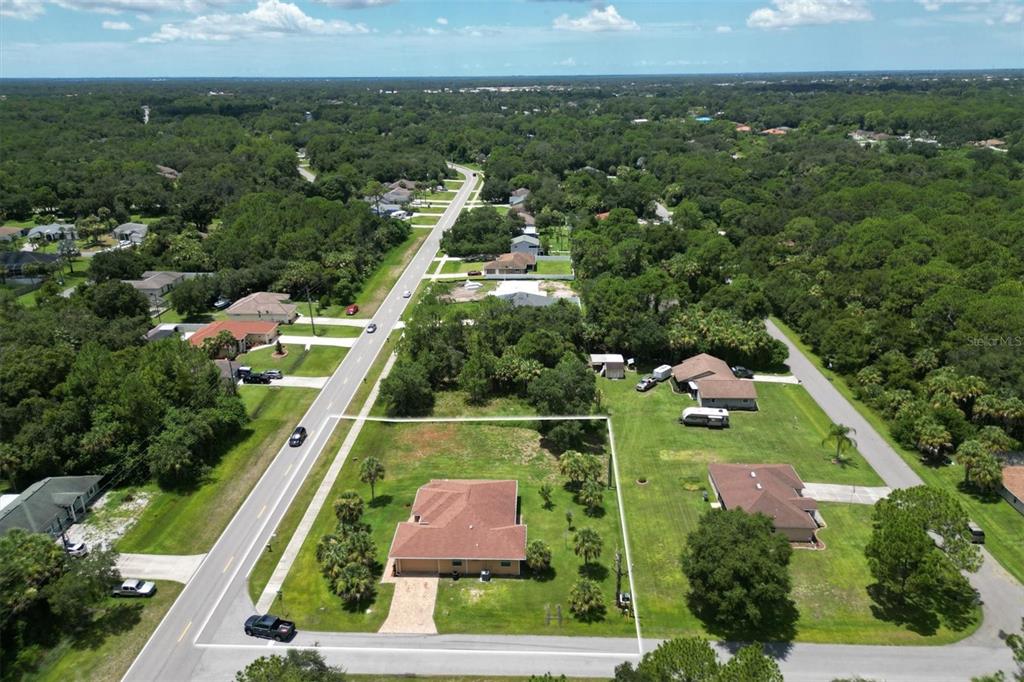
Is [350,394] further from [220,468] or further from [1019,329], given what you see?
[1019,329]

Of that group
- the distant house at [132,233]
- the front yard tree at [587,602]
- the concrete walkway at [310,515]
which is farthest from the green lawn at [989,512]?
the distant house at [132,233]

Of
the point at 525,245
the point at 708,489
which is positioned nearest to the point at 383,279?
the point at 525,245

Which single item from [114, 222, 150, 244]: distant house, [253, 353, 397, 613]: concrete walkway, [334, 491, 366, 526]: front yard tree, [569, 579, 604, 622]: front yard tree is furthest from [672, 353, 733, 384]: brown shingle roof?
[114, 222, 150, 244]: distant house

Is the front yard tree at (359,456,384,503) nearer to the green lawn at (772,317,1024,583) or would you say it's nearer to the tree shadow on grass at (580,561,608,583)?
the tree shadow on grass at (580,561,608,583)

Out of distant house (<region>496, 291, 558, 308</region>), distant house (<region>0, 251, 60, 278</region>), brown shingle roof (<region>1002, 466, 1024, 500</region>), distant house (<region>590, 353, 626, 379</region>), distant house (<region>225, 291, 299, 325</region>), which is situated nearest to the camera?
brown shingle roof (<region>1002, 466, 1024, 500</region>)

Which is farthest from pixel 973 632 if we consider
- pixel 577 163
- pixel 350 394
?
pixel 577 163

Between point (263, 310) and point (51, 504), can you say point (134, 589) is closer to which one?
point (51, 504)
